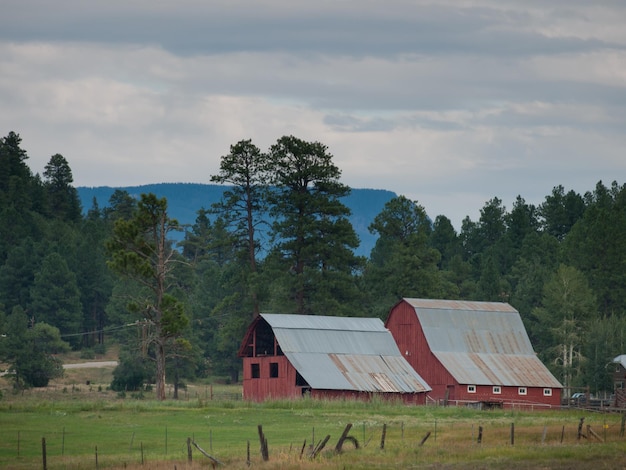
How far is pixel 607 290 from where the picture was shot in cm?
12338

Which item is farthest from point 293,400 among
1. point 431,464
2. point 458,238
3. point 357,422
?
point 458,238

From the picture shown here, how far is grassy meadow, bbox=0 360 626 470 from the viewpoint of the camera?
47844 mm

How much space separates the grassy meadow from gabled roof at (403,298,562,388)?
27.7ft

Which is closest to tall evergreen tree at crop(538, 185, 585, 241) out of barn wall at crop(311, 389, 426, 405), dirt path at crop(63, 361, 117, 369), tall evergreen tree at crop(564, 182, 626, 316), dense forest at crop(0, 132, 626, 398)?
dense forest at crop(0, 132, 626, 398)

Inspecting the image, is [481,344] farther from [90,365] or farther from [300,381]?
[90,365]

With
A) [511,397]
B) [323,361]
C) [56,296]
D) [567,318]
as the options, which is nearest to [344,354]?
[323,361]

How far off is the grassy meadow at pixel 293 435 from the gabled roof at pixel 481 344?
8.44m

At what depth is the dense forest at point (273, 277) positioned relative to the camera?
328 feet

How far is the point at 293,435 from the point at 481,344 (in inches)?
1482

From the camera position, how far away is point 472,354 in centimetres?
9306

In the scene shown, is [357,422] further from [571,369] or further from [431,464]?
[571,369]

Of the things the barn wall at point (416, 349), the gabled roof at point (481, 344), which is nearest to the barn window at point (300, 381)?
the barn wall at point (416, 349)

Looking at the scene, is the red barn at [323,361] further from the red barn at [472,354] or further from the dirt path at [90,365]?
the dirt path at [90,365]

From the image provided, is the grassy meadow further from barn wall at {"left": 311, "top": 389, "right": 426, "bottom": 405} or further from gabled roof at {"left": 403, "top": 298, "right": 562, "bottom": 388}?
gabled roof at {"left": 403, "top": 298, "right": 562, "bottom": 388}
